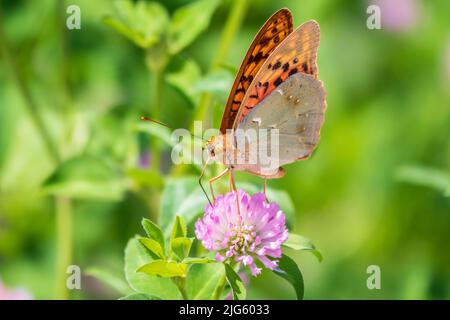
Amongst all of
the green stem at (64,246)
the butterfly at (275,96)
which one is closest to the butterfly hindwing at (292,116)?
the butterfly at (275,96)

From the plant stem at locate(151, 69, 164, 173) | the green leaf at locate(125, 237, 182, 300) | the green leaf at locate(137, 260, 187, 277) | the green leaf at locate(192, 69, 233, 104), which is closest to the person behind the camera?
the green leaf at locate(137, 260, 187, 277)

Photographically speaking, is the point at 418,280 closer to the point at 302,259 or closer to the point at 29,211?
the point at 302,259

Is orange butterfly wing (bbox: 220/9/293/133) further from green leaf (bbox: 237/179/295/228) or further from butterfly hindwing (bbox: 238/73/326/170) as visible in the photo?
green leaf (bbox: 237/179/295/228)

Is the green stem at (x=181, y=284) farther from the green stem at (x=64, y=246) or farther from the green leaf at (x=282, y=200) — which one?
the green stem at (x=64, y=246)

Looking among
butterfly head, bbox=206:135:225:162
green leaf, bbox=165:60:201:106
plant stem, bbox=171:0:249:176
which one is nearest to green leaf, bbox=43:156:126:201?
plant stem, bbox=171:0:249:176

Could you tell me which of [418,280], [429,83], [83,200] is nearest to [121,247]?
[83,200]

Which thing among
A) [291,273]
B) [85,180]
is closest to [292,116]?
[291,273]

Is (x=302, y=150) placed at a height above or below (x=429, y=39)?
below
